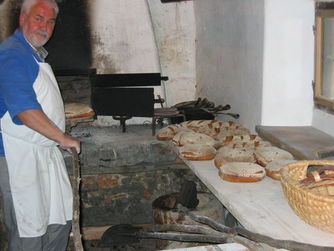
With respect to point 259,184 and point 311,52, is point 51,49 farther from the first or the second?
point 259,184

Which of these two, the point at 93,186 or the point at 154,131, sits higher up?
the point at 154,131

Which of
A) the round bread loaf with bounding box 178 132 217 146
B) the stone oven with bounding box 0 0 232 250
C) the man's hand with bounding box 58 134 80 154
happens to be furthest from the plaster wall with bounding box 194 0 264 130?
the man's hand with bounding box 58 134 80 154

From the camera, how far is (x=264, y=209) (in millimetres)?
1846

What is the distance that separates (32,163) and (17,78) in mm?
515

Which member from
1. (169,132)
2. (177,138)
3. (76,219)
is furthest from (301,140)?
(76,219)

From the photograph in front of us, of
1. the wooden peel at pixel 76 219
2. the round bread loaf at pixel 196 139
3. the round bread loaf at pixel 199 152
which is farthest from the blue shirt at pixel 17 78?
the round bread loaf at pixel 196 139

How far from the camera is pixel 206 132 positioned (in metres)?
3.24

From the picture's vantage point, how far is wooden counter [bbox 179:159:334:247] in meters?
1.58

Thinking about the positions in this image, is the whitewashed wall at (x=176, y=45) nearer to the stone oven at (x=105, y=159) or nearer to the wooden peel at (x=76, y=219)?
the stone oven at (x=105, y=159)

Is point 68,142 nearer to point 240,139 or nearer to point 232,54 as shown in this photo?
point 240,139

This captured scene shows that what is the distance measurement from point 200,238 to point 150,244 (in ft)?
8.13

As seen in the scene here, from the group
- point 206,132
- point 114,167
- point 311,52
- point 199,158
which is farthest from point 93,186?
point 311,52

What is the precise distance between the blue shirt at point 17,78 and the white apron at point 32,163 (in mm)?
103

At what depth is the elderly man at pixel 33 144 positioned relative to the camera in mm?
2188
